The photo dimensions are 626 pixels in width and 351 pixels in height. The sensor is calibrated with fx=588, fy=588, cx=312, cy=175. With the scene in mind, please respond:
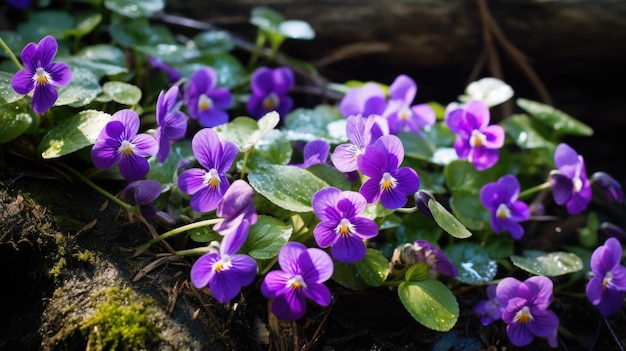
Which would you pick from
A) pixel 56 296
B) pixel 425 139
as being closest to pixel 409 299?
pixel 425 139

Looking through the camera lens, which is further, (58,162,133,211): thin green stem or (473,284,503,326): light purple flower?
(473,284,503,326): light purple flower

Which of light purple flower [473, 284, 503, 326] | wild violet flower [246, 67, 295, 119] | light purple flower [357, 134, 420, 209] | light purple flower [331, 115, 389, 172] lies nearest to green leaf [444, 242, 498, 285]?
light purple flower [473, 284, 503, 326]

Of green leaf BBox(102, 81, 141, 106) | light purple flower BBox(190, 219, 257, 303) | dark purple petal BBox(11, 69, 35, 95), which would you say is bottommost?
light purple flower BBox(190, 219, 257, 303)

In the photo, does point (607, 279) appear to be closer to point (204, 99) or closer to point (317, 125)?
point (317, 125)

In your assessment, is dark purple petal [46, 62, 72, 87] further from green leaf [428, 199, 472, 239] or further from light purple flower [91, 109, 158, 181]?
green leaf [428, 199, 472, 239]

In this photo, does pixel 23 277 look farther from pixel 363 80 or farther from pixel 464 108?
pixel 363 80

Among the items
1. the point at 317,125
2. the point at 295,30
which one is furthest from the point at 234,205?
the point at 295,30

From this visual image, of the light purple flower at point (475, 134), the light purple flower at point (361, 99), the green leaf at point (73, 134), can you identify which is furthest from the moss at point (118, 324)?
the light purple flower at point (475, 134)
